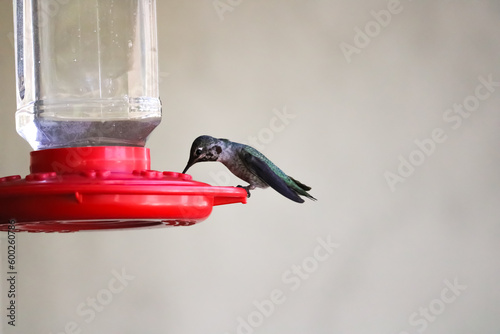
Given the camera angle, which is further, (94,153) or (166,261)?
(166,261)

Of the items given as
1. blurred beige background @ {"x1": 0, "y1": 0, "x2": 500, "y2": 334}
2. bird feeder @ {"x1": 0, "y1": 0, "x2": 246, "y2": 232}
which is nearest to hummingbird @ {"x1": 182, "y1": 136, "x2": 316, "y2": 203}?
bird feeder @ {"x1": 0, "y1": 0, "x2": 246, "y2": 232}

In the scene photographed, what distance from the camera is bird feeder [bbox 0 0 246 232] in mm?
993

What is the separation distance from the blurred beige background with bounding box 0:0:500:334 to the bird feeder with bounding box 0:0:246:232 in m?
0.71

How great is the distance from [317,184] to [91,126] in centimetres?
139

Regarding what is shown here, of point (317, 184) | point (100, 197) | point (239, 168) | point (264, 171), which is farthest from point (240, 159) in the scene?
point (317, 184)

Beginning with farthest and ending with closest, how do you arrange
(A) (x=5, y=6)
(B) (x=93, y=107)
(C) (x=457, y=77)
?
(C) (x=457, y=77), (A) (x=5, y=6), (B) (x=93, y=107)

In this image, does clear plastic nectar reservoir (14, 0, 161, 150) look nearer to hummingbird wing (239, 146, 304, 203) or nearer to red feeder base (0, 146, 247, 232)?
hummingbird wing (239, 146, 304, 203)

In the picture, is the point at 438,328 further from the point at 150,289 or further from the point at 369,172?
the point at 150,289

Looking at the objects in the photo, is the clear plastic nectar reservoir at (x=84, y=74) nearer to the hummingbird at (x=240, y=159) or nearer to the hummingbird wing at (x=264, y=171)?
the hummingbird at (x=240, y=159)

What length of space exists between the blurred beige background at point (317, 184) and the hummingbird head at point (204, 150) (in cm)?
102

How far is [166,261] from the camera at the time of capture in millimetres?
2670

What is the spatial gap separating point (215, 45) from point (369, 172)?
35.4 inches

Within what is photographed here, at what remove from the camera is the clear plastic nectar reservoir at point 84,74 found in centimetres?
158

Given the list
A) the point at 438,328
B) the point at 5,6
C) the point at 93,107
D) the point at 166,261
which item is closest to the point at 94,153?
the point at 93,107
